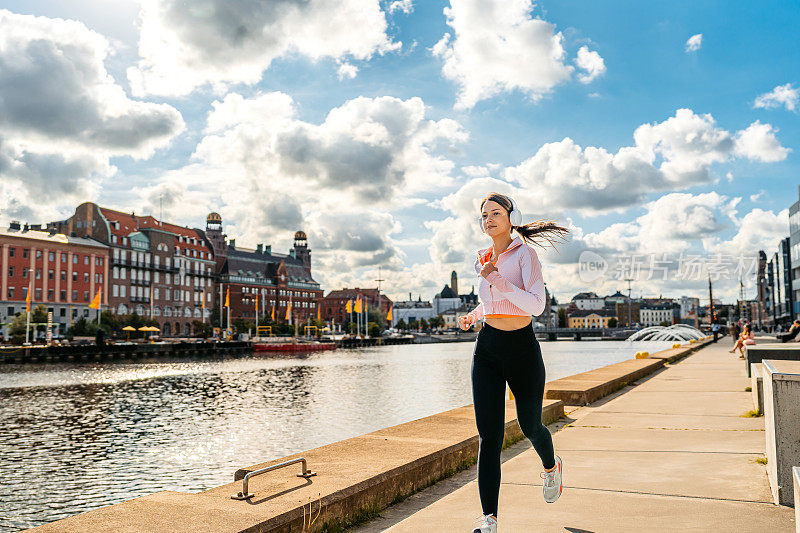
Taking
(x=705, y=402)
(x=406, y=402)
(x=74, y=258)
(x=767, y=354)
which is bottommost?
(x=406, y=402)

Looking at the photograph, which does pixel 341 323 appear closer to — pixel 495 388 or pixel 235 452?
pixel 235 452

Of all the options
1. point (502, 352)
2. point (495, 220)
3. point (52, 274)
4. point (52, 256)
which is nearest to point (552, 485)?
point (502, 352)

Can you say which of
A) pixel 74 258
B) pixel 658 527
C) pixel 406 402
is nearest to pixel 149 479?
pixel 658 527

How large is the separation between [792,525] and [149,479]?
12.4 m

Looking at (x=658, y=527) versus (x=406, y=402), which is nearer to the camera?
(x=658, y=527)

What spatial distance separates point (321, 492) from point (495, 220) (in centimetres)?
213

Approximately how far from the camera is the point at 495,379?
4020mm

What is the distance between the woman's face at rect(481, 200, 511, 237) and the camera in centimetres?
421

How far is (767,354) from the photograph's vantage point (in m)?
11.5

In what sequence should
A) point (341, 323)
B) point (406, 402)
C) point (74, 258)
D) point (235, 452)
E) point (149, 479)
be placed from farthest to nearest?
1. point (341, 323)
2. point (74, 258)
3. point (406, 402)
4. point (235, 452)
5. point (149, 479)

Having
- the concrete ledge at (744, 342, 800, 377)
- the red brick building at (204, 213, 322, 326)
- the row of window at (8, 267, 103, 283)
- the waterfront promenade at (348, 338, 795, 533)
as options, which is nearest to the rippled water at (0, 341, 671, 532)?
the waterfront promenade at (348, 338, 795, 533)

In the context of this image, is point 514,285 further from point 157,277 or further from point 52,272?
point 157,277

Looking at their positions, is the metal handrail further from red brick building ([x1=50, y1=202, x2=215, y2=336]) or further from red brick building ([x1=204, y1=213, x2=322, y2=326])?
red brick building ([x1=204, y1=213, x2=322, y2=326])

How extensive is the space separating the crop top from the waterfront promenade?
1.43 metres
